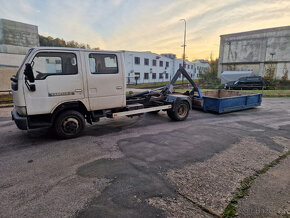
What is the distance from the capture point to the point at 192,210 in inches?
102

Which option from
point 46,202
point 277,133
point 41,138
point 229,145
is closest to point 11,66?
point 41,138

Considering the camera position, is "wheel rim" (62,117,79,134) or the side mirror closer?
the side mirror

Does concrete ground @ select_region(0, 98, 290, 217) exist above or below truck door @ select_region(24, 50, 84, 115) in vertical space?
below

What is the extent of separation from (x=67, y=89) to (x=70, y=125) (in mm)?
1134

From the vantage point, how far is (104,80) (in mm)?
5602

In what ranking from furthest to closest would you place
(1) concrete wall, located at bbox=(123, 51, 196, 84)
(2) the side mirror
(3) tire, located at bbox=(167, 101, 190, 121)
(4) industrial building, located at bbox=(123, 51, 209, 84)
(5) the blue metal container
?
1. (4) industrial building, located at bbox=(123, 51, 209, 84)
2. (1) concrete wall, located at bbox=(123, 51, 196, 84)
3. (5) the blue metal container
4. (3) tire, located at bbox=(167, 101, 190, 121)
5. (2) the side mirror

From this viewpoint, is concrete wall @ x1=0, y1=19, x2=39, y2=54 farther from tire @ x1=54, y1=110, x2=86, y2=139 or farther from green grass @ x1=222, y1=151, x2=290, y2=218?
green grass @ x1=222, y1=151, x2=290, y2=218

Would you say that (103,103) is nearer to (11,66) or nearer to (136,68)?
(11,66)

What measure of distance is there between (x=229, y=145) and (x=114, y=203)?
3767mm

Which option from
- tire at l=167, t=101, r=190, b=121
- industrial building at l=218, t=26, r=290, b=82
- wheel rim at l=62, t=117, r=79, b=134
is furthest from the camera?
industrial building at l=218, t=26, r=290, b=82

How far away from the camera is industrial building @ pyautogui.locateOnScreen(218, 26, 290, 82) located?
27203mm

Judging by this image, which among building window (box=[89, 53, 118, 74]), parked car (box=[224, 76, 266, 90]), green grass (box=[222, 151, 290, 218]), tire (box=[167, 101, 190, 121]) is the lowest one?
green grass (box=[222, 151, 290, 218])

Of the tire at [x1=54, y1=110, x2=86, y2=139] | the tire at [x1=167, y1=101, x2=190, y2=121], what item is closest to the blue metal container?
the tire at [x1=167, y1=101, x2=190, y2=121]

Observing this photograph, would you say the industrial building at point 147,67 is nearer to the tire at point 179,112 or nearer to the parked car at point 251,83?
the parked car at point 251,83
